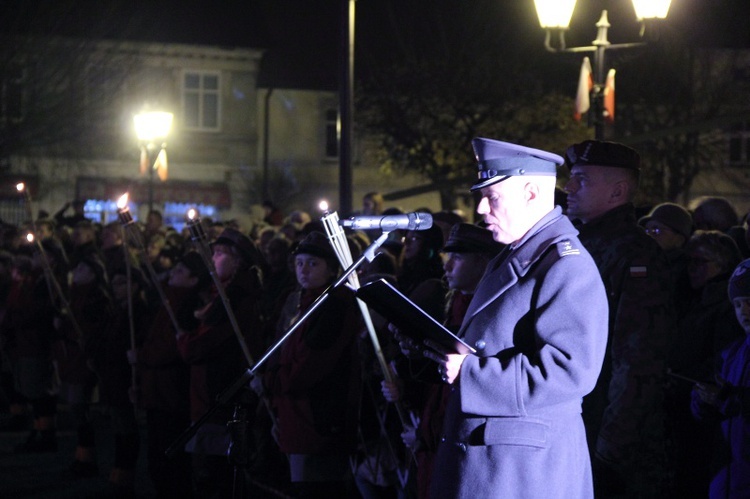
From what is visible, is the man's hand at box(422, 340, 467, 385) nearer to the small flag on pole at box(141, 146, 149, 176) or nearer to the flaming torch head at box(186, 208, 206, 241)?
the flaming torch head at box(186, 208, 206, 241)

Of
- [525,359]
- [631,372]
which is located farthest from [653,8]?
[525,359]

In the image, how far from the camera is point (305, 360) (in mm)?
7023

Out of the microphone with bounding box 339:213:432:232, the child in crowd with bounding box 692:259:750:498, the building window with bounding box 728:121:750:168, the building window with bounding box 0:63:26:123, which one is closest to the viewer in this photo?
the microphone with bounding box 339:213:432:232

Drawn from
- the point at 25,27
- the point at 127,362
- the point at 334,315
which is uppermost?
the point at 25,27

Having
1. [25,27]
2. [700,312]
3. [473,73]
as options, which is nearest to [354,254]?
[700,312]

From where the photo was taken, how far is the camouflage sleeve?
4.77 m

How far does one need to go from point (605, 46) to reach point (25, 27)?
64.7 feet

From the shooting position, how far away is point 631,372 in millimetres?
4848

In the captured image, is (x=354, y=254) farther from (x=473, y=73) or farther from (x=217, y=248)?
(x=473, y=73)

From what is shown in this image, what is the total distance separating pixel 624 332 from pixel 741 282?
90 cm

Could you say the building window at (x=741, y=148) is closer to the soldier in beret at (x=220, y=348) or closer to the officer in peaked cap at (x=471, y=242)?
the soldier in beret at (x=220, y=348)


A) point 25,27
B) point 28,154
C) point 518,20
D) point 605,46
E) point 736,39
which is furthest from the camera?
point 736,39

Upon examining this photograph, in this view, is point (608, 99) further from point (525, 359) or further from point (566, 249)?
point (525, 359)

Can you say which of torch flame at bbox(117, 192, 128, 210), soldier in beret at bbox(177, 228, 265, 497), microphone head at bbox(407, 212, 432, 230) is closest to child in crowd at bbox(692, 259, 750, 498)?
microphone head at bbox(407, 212, 432, 230)
